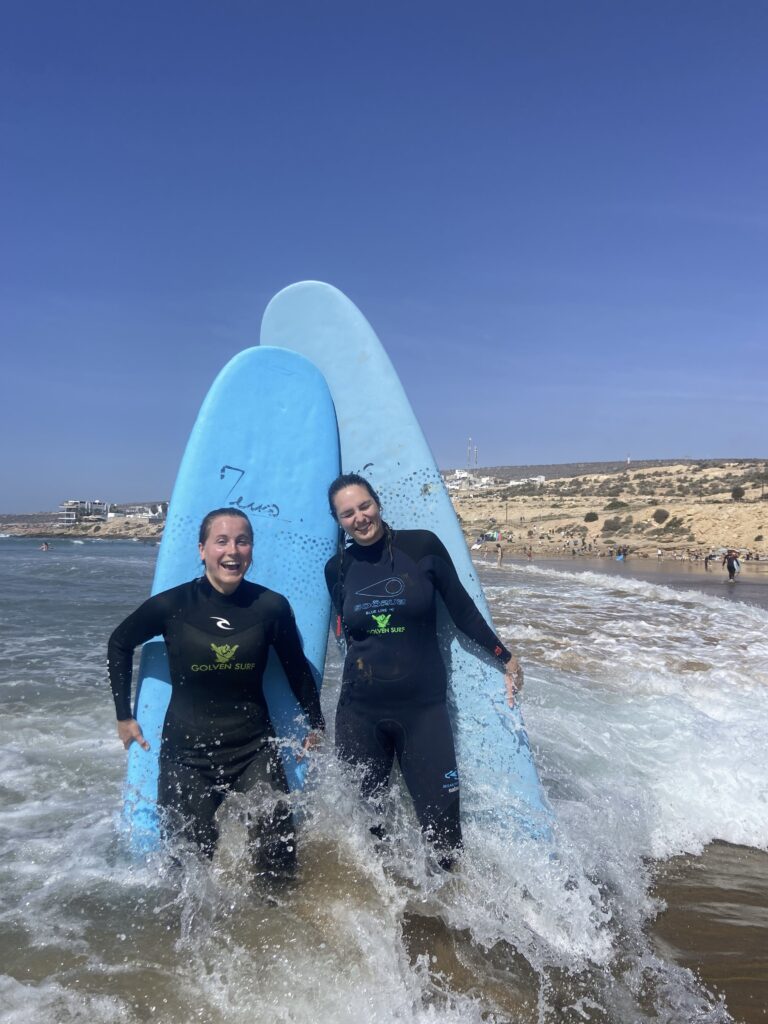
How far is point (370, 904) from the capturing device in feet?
7.37

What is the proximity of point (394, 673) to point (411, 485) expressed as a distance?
1.05 m

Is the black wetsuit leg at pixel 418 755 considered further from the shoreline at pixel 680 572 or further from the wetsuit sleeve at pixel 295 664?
the shoreline at pixel 680 572

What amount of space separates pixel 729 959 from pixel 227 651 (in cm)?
184

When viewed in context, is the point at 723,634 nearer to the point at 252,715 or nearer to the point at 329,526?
the point at 329,526

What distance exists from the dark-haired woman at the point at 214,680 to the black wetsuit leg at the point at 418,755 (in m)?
0.30

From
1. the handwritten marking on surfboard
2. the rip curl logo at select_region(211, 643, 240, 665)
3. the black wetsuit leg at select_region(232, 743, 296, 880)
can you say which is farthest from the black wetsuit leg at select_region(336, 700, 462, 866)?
the handwritten marking on surfboard

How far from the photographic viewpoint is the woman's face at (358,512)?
2348 mm

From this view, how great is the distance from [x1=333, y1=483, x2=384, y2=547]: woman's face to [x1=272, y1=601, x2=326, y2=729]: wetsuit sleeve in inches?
13.4

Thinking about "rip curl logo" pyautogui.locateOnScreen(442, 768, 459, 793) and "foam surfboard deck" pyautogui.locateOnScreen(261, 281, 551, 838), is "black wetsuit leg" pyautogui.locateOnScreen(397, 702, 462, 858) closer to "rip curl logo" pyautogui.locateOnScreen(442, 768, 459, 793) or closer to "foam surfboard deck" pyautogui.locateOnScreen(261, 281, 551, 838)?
"rip curl logo" pyautogui.locateOnScreen(442, 768, 459, 793)

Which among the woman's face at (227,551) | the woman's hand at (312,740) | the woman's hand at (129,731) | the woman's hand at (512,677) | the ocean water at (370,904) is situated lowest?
the ocean water at (370,904)

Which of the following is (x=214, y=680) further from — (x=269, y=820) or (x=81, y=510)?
(x=81, y=510)

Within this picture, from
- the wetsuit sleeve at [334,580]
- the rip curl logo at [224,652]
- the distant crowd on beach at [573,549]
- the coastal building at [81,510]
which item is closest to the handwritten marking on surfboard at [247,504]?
the wetsuit sleeve at [334,580]

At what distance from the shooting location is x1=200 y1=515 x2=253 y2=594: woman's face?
7.22 feet

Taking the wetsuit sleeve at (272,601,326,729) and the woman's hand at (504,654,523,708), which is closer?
the wetsuit sleeve at (272,601,326,729)
